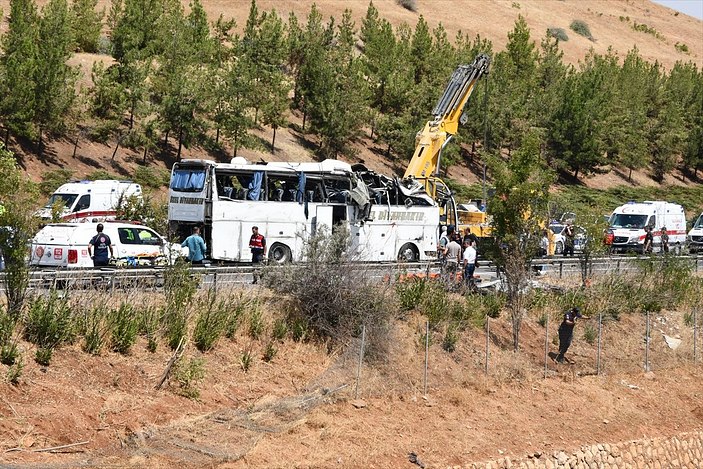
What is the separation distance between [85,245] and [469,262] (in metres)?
9.83

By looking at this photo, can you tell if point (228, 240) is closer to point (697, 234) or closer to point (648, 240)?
point (648, 240)

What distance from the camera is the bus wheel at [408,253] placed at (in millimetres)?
31078

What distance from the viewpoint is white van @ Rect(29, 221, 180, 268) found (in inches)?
958

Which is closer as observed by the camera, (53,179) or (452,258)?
(452,258)

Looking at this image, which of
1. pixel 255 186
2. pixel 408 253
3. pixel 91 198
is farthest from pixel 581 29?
pixel 255 186

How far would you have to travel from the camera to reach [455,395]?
2211cm

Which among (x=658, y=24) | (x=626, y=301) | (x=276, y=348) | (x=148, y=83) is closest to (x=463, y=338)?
(x=276, y=348)

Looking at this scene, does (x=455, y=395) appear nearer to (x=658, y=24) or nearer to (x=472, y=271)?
(x=472, y=271)

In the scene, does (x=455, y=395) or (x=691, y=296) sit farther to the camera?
(x=691, y=296)

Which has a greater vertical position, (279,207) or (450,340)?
(279,207)

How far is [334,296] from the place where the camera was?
77.0 feet

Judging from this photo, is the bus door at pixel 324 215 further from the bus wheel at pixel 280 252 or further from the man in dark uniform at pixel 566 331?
the man in dark uniform at pixel 566 331

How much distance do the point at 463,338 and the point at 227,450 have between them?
1050 cm

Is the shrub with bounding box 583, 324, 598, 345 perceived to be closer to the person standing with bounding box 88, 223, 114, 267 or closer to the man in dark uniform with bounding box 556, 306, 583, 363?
the man in dark uniform with bounding box 556, 306, 583, 363
